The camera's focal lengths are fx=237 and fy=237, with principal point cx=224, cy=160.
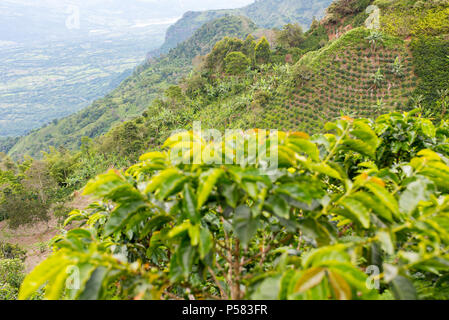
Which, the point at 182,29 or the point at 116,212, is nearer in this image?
the point at 116,212

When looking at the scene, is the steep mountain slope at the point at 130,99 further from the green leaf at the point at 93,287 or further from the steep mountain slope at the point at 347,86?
the green leaf at the point at 93,287

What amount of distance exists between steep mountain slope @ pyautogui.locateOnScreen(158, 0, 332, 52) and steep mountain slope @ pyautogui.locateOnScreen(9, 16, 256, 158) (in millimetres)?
51729

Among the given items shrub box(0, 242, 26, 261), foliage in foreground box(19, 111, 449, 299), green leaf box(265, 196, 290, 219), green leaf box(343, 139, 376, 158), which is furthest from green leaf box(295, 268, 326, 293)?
shrub box(0, 242, 26, 261)

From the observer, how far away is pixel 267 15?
13562 cm

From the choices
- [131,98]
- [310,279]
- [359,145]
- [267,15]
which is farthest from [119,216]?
[267,15]

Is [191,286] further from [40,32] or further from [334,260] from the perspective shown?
[40,32]

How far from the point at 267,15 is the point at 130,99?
4182 inches

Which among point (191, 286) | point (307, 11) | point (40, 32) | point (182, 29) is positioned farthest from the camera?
point (40, 32)

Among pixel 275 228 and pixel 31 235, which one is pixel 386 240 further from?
pixel 31 235

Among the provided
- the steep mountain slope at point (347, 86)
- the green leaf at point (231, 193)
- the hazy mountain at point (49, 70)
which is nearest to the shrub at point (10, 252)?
the steep mountain slope at point (347, 86)

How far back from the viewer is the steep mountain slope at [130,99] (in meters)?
63.2
